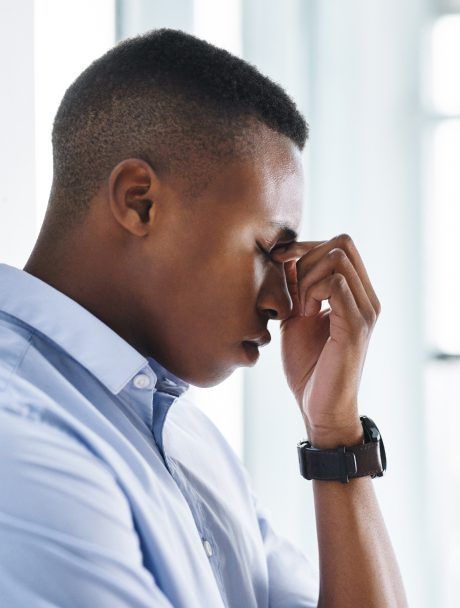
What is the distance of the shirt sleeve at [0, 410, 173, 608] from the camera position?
2.18 feet

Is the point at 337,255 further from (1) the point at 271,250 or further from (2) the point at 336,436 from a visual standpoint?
(2) the point at 336,436

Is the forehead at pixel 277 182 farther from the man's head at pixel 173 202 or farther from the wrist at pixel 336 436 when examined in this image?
the wrist at pixel 336 436

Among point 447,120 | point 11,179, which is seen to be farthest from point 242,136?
point 447,120

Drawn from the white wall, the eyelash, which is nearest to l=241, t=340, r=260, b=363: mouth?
the eyelash

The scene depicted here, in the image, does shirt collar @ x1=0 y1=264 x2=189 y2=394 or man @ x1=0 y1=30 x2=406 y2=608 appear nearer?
man @ x1=0 y1=30 x2=406 y2=608

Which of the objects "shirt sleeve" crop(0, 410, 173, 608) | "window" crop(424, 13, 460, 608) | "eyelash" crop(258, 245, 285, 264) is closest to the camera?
"shirt sleeve" crop(0, 410, 173, 608)

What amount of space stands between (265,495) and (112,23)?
1182 millimetres

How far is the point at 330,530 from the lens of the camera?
1.07 metres

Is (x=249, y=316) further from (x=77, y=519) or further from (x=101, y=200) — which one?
(x=77, y=519)

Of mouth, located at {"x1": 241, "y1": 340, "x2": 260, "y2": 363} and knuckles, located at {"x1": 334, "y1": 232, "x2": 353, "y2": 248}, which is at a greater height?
knuckles, located at {"x1": 334, "y1": 232, "x2": 353, "y2": 248}

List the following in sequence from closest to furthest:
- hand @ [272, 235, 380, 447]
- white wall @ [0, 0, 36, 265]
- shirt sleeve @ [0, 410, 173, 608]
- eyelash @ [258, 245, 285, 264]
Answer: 1. shirt sleeve @ [0, 410, 173, 608]
2. eyelash @ [258, 245, 285, 264]
3. hand @ [272, 235, 380, 447]
4. white wall @ [0, 0, 36, 265]

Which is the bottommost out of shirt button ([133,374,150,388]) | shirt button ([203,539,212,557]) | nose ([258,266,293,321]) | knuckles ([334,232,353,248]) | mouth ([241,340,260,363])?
shirt button ([203,539,212,557])

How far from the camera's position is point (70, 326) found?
2.79 ft

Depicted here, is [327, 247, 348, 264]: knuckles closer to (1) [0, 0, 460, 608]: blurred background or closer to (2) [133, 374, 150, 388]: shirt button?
(2) [133, 374, 150, 388]: shirt button
